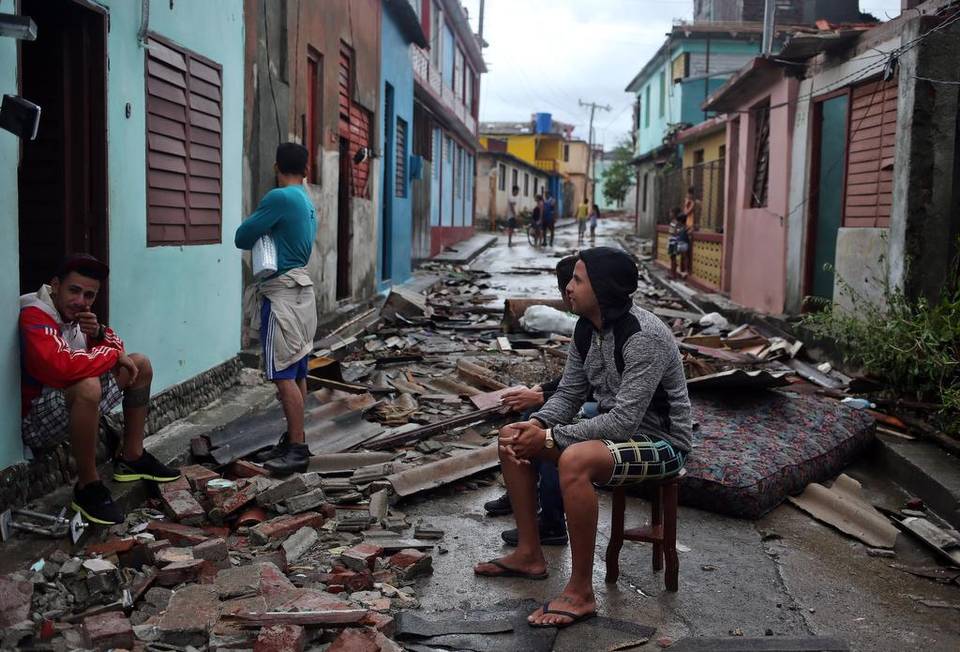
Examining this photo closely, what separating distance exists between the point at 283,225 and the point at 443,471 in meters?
1.87

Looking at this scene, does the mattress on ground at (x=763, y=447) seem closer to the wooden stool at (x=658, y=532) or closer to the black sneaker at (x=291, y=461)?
the wooden stool at (x=658, y=532)

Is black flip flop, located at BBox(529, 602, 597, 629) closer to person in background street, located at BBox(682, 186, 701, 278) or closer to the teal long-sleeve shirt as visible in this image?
the teal long-sleeve shirt

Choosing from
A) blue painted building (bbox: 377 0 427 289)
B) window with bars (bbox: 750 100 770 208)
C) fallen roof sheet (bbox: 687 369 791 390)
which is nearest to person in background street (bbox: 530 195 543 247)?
blue painted building (bbox: 377 0 427 289)

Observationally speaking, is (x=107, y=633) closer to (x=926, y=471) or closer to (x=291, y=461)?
(x=291, y=461)

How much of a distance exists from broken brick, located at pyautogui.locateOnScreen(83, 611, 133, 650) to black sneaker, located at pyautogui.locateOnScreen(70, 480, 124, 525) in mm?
1023

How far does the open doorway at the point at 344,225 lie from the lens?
1295 cm

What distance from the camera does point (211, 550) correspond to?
435 cm

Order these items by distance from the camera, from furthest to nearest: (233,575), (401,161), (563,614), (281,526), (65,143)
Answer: (401,161) < (65,143) < (281,526) < (233,575) < (563,614)

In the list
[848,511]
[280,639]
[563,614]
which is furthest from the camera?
[848,511]

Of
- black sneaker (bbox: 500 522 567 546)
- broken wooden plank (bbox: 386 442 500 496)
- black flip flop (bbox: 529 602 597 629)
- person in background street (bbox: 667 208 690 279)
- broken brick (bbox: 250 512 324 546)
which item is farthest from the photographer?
person in background street (bbox: 667 208 690 279)

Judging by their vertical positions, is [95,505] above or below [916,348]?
below

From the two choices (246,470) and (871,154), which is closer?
(246,470)

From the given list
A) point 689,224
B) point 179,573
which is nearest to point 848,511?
point 179,573

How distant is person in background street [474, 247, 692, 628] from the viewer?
12.9 feet
